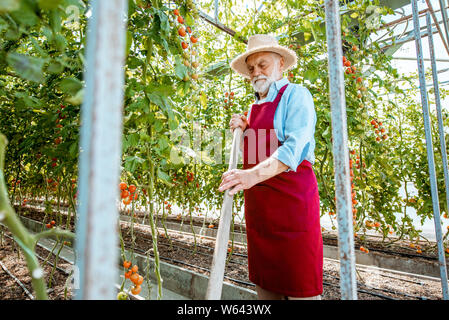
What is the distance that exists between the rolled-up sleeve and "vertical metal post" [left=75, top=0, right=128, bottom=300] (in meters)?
0.79

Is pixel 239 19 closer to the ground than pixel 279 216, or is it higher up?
higher up

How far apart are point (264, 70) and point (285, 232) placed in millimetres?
790

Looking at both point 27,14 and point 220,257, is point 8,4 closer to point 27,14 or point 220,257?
point 27,14

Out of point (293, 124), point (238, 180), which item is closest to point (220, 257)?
point (238, 180)

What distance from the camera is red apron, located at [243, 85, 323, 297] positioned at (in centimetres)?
118

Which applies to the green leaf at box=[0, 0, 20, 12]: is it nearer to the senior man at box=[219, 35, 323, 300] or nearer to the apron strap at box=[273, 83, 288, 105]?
the senior man at box=[219, 35, 323, 300]

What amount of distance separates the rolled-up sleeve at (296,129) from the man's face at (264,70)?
199 mm

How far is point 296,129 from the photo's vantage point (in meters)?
1.14

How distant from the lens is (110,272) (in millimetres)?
306

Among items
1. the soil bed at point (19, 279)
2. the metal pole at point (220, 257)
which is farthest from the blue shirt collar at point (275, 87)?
the soil bed at point (19, 279)
